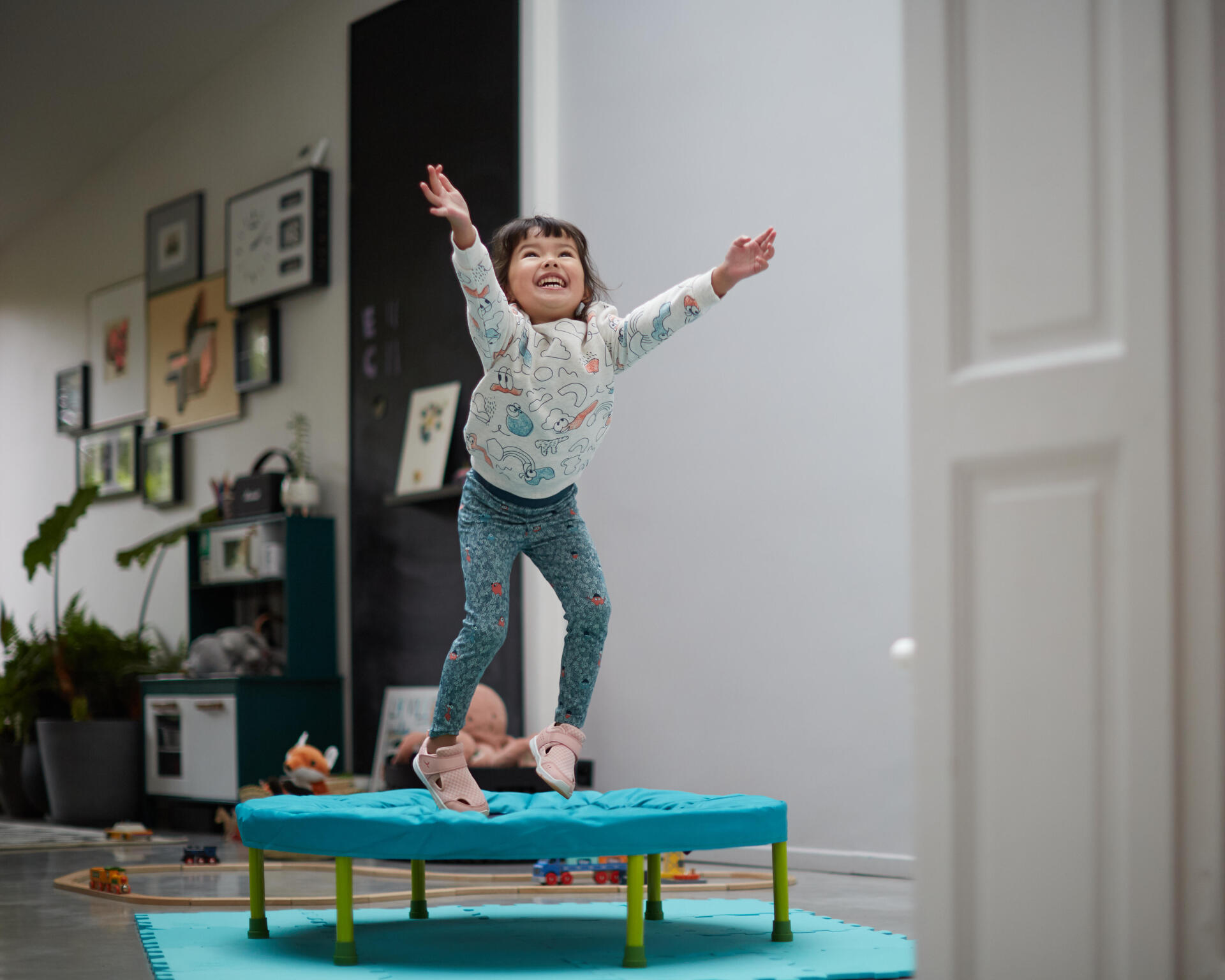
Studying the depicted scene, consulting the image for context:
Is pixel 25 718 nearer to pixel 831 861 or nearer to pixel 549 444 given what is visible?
pixel 831 861

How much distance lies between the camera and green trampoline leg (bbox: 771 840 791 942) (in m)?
2.65

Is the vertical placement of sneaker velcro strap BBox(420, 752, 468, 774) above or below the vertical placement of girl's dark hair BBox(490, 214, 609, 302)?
below

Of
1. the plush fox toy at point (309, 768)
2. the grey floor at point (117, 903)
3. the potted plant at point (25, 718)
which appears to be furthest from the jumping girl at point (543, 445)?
the potted plant at point (25, 718)

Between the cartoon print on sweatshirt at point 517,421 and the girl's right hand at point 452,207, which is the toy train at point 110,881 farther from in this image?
the girl's right hand at point 452,207

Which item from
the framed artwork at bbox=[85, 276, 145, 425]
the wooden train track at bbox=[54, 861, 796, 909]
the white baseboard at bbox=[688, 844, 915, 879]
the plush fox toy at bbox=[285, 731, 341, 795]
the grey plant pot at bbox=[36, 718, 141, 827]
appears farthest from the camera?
the framed artwork at bbox=[85, 276, 145, 425]

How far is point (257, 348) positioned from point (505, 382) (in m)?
4.57

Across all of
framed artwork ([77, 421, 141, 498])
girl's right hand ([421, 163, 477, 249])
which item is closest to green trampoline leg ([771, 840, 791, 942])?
girl's right hand ([421, 163, 477, 249])

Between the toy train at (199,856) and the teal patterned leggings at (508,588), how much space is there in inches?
81.0

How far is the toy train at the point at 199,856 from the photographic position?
4348mm

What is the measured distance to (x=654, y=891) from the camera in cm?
306

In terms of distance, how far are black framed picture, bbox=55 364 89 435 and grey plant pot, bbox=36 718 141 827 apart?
2590 millimetres

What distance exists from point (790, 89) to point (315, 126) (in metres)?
2.94

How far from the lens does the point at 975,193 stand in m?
1.64

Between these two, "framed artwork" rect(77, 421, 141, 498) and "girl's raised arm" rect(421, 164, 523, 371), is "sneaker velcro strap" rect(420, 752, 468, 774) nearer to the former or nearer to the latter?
"girl's raised arm" rect(421, 164, 523, 371)
